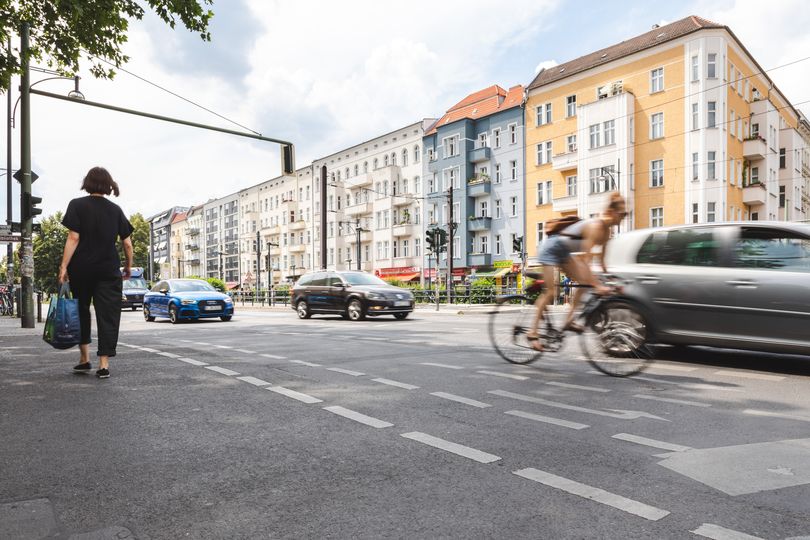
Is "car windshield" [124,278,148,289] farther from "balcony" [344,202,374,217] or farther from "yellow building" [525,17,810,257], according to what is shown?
"balcony" [344,202,374,217]

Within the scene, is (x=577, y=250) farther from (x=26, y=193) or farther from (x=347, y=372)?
(x=26, y=193)

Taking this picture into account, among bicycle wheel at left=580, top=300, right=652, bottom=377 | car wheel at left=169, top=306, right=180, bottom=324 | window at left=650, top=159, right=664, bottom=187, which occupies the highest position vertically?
window at left=650, top=159, right=664, bottom=187

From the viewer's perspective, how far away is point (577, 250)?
22.4 ft

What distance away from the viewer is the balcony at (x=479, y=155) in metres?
51.0

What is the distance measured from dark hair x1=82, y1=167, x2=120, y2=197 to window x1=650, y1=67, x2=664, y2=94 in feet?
126

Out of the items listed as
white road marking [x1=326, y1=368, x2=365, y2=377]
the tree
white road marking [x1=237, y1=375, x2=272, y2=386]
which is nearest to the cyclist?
white road marking [x1=326, y1=368, x2=365, y2=377]

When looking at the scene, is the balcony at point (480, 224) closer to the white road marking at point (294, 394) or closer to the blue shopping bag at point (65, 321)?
the blue shopping bag at point (65, 321)

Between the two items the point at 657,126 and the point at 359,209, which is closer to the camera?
the point at 657,126

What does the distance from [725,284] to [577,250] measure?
5.95ft

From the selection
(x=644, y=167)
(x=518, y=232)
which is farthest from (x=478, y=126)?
(x=644, y=167)

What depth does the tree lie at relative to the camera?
1174cm

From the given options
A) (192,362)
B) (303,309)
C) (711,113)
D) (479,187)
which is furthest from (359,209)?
(192,362)

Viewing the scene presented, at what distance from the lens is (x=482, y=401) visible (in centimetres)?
522

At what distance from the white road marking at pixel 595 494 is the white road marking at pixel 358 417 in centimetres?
132
